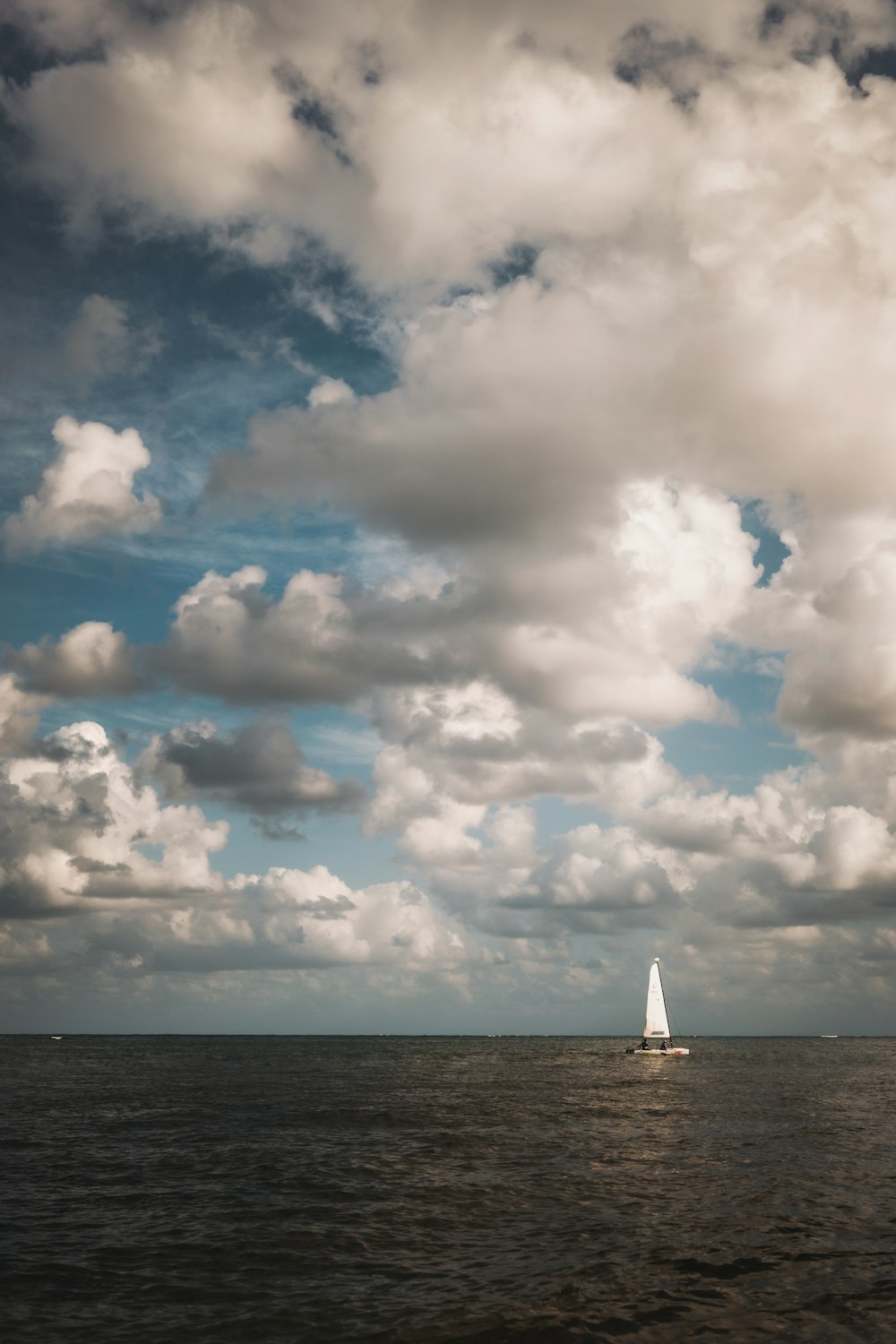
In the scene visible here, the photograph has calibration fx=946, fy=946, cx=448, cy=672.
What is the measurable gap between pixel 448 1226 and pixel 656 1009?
411ft

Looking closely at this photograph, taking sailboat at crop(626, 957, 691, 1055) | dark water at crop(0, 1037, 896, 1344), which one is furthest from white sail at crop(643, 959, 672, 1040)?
dark water at crop(0, 1037, 896, 1344)

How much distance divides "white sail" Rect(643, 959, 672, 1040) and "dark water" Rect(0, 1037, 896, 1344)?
248ft

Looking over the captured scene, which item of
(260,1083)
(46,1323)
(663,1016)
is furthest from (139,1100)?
(663,1016)

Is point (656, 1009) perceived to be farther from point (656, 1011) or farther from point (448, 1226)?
point (448, 1226)

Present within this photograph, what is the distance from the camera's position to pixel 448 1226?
31828mm

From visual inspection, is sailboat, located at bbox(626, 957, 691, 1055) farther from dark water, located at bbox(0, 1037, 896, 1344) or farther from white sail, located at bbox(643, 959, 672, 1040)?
dark water, located at bbox(0, 1037, 896, 1344)

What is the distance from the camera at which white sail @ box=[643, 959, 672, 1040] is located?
471 ft

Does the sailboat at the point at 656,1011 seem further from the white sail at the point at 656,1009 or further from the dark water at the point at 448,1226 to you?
the dark water at the point at 448,1226

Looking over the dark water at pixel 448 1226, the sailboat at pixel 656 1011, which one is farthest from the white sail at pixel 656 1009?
the dark water at pixel 448 1226

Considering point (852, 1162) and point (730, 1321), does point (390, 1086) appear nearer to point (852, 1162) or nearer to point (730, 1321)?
point (852, 1162)

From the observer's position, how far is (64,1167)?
44.1m

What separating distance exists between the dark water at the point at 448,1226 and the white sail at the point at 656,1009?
248 feet

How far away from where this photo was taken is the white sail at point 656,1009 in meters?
144

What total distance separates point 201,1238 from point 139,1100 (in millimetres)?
55234
